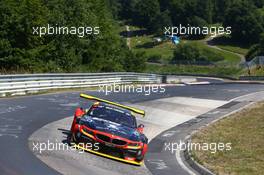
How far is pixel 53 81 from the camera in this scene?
2938cm

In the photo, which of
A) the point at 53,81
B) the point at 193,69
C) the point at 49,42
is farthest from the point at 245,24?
the point at 53,81

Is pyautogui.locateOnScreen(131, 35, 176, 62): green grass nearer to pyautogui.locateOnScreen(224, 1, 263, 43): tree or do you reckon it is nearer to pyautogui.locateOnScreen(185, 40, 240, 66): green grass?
pyautogui.locateOnScreen(185, 40, 240, 66): green grass

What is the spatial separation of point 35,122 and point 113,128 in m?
4.46

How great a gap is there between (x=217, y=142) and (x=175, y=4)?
169905 mm

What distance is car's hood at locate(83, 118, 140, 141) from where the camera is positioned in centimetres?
1312

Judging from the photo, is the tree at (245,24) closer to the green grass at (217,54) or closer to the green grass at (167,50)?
the green grass at (167,50)

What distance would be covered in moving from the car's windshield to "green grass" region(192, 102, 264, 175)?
2.04 metres

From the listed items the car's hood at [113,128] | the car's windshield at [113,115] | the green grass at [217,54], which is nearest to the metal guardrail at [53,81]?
the car's windshield at [113,115]

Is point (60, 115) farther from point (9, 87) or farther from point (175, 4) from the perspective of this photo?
point (175, 4)

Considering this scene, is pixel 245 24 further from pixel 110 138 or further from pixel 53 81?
pixel 110 138

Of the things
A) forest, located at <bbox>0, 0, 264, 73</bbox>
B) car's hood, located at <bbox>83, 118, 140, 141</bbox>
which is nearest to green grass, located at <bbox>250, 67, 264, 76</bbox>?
forest, located at <bbox>0, 0, 264, 73</bbox>

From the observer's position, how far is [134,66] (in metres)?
79.4

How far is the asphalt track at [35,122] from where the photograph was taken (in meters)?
11.0

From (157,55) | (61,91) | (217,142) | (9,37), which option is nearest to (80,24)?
(9,37)
